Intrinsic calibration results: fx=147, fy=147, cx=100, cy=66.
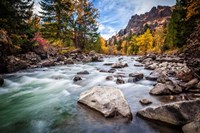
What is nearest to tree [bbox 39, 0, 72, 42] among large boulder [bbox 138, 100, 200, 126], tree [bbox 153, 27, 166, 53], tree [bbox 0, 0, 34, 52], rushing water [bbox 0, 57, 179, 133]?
tree [bbox 0, 0, 34, 52]

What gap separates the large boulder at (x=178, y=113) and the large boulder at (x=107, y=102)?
74 centimetres

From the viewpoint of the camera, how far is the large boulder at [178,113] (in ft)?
11.3

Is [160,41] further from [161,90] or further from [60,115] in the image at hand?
[60,115]

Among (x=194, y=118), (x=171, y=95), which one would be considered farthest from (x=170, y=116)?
(x=171, y=95)

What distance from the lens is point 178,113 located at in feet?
11.6

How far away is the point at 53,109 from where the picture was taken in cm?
492

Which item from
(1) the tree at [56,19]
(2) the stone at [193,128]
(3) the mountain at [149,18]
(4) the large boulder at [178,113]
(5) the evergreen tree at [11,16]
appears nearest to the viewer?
(2) the stone at [193,128]

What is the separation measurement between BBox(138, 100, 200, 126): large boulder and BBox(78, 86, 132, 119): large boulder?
2.42 ft

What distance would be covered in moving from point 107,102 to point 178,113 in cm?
185

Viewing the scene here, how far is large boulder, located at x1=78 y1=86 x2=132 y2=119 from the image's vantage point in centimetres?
406

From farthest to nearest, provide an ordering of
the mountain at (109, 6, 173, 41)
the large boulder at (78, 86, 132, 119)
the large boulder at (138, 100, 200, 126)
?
the mountain at (109, 6, 173, 41) → the large boulder at (78, 86, 132, 119) → the large boulder at (138, 100, 200, 126)

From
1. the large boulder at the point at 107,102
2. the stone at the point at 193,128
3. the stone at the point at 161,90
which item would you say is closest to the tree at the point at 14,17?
the large boulder at the point at 107,102

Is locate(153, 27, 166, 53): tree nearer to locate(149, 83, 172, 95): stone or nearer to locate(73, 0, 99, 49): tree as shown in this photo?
locate(73, 0, 99, 49): tree

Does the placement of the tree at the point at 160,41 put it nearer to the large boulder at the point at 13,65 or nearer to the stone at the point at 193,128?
the large boulder at the point at 13,65
